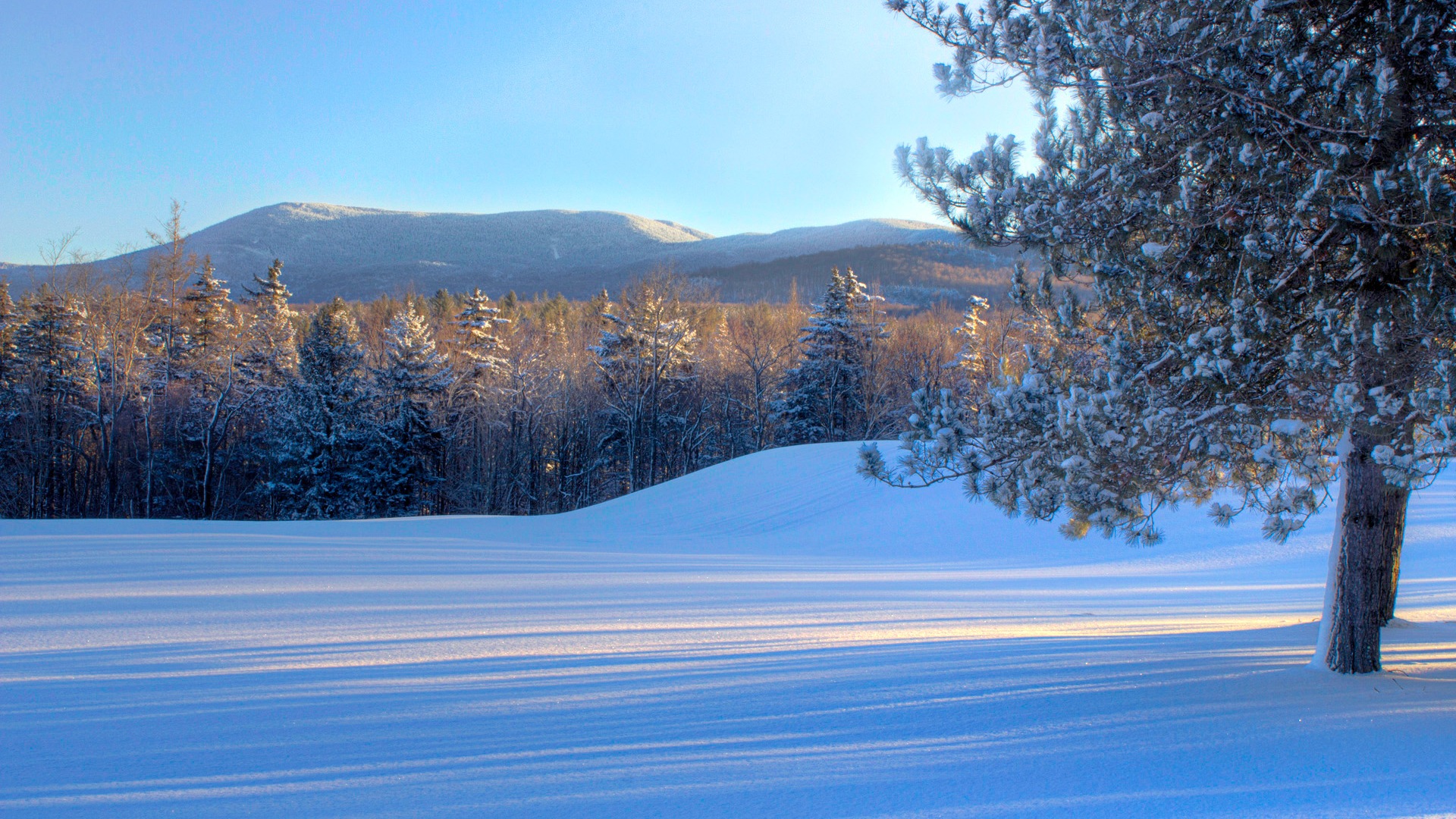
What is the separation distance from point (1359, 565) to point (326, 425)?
98.5 ft

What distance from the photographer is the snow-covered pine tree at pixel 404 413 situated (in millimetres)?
28656

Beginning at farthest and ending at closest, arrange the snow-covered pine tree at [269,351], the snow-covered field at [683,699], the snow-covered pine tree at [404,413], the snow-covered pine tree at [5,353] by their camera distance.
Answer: the snow-covered pine tree at [269,351], the snow-covered pine tree at [404,413], the snow-covered pine tree at [5,353], the snow-covered field at [683,699]

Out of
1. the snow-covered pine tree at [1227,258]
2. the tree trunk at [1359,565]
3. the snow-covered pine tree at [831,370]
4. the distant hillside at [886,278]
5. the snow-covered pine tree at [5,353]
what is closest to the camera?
the snow-covered pine tree at [1227,258]

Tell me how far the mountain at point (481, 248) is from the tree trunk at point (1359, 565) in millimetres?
87042

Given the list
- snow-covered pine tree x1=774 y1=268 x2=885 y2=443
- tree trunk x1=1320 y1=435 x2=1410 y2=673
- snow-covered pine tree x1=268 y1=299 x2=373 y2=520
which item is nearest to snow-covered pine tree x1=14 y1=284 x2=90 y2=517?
snow-covered pine tree x1=268 y1=299 x2=373 y2=520

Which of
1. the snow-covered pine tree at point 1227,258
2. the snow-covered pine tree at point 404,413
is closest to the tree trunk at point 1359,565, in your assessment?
the snow-covered pine tree at point 1227,258

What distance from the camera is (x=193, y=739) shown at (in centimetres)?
322

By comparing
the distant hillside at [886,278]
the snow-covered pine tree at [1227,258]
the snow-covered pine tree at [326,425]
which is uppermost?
the distant hillside at [886,278]

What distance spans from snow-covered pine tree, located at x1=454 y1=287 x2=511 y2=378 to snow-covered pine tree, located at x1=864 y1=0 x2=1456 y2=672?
30.0 meters

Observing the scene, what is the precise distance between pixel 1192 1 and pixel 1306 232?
1.27 metres

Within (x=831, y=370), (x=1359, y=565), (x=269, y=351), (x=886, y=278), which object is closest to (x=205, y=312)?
(x=269, y=351)

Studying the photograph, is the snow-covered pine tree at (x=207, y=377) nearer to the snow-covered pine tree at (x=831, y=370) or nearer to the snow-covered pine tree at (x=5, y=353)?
the snow-covered pine tree at (x=5, y=353)

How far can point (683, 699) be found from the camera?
12.8 feet

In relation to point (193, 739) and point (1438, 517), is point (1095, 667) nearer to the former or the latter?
point (193, 739)
